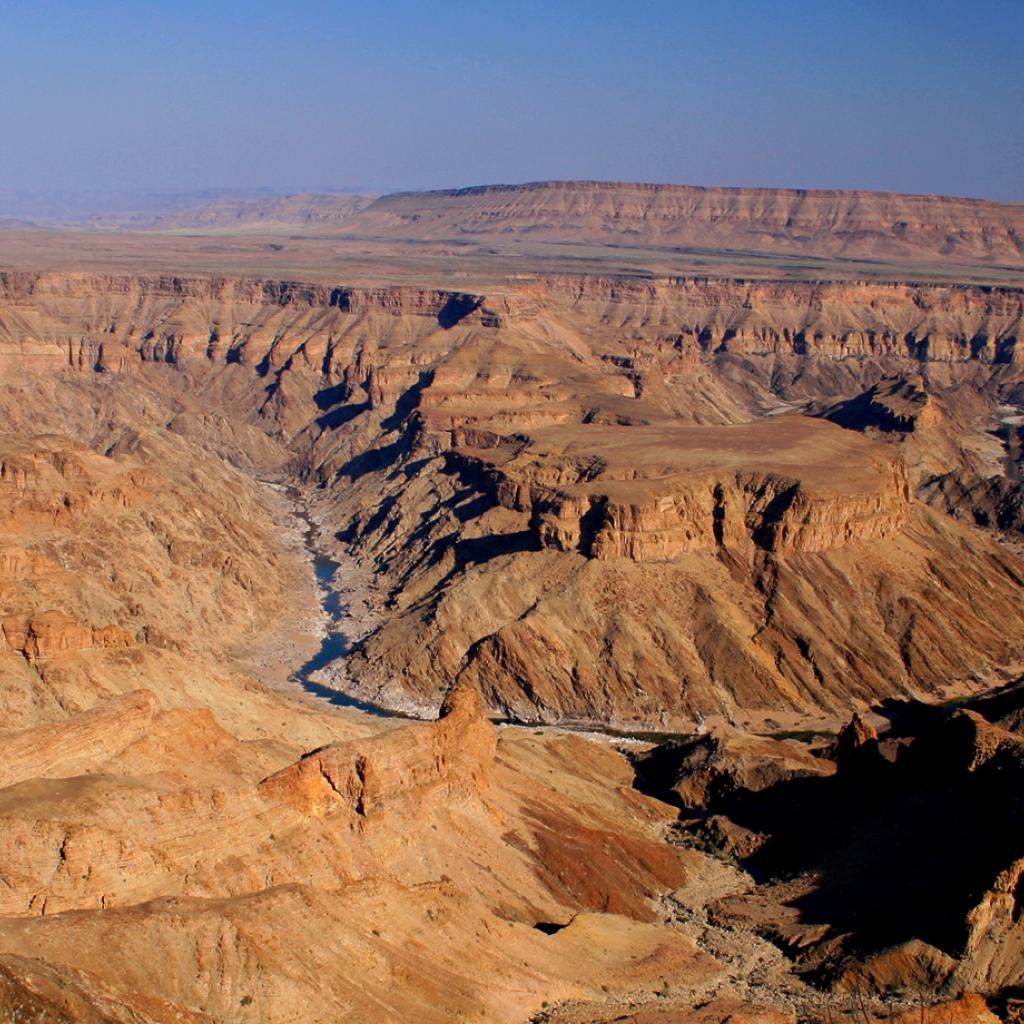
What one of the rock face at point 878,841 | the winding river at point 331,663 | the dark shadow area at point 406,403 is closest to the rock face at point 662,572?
the winding river at point 331,663

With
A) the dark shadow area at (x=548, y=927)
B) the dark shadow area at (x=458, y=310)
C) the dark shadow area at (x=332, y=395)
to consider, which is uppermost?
the dark shadow area at (x=458, y=310)

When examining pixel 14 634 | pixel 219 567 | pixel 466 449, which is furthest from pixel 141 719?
pixel 466 449

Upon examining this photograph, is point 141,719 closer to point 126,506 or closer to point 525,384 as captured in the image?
point 126,506

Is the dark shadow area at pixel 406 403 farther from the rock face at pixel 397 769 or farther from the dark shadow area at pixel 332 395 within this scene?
the rock face at pixel 397 769

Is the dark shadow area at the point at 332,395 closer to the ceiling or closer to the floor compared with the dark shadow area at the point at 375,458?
closer to the ceiling

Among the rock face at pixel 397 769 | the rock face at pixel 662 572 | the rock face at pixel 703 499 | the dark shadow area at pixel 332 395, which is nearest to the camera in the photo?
the rock face at pixel 397 769

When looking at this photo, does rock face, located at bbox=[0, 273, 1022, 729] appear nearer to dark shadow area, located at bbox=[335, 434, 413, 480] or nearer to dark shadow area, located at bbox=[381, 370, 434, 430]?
dark shadow area, located at bbox=[335, 434, 413, 480]

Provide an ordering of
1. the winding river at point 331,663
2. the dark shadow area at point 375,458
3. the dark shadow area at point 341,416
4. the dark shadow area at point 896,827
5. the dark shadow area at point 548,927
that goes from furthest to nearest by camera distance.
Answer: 1. the dark shadow area at point 341,416
2. the dark shadow area at point 375,458
3. the winding river at point 331,663
4. the dark shadow area at point 548,927
5. the dark shadow area at point 896,827

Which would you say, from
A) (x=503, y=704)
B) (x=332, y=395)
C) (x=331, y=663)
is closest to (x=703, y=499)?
(x=503, y=704)
